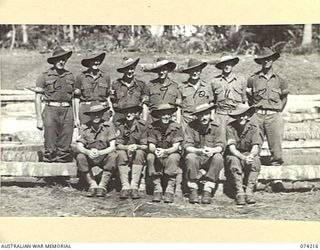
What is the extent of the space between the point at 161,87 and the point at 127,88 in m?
0.10

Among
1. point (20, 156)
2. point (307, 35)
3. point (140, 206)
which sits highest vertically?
point (307, 35)

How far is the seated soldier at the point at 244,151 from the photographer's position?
69.2 inches

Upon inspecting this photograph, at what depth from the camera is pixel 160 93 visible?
5.84 ft

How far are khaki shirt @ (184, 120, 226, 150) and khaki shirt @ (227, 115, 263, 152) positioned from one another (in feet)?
0.07

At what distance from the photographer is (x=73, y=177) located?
1791 mm

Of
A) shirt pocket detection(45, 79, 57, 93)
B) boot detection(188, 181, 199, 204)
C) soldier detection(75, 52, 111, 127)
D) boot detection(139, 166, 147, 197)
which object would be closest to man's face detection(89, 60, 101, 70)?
soldier detection(75, 52, 111, 127)

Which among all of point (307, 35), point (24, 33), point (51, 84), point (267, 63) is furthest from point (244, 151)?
point (24, 33)

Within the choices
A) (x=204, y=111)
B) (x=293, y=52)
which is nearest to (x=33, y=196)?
(x=204, y=111)

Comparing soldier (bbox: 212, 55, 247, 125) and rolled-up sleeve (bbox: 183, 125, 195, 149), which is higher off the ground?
soldier (bbox: 212, 55, 247, 125)

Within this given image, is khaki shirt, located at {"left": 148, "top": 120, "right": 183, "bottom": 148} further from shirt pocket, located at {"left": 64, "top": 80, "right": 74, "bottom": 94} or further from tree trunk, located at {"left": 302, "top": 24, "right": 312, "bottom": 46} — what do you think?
tree trunk, located at {"left": 302, "top": 24, "right": 312, "bottom": 46}

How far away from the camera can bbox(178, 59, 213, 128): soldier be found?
69.9 inches

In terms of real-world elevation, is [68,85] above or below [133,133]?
above

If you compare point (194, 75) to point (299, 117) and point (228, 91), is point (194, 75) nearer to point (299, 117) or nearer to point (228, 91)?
point (228, 91)
